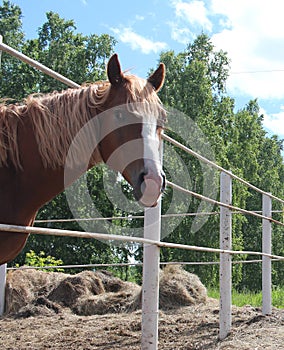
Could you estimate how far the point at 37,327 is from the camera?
14.2ft

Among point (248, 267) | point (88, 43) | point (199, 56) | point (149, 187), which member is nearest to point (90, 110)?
point (149, 187)

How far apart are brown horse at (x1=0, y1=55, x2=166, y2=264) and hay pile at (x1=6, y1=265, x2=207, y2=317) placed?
3.22 meters

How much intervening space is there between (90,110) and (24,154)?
0.36 meters

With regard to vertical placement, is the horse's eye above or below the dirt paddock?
above

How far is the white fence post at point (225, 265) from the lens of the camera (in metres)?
3.99

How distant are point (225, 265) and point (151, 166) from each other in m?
2.44

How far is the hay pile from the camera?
527 cm

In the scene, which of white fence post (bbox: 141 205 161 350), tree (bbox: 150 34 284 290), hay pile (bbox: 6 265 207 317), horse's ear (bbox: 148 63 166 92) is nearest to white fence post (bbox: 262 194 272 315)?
hay pile (bbox: 6 265 207 317)

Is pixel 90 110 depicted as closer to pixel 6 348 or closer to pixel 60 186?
pixel 60 186

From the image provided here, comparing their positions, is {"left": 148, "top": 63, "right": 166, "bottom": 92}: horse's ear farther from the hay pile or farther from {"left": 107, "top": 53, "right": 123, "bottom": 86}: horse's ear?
the hay pile

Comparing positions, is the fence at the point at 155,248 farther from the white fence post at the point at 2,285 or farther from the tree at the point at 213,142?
the tree at the point at 213,142

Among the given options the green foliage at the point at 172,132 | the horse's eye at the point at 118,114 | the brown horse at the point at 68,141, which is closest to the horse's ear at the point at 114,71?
the brown horse at the point at 68,141

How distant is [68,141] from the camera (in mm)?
2176

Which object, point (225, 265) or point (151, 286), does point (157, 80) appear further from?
point (225, 265)
